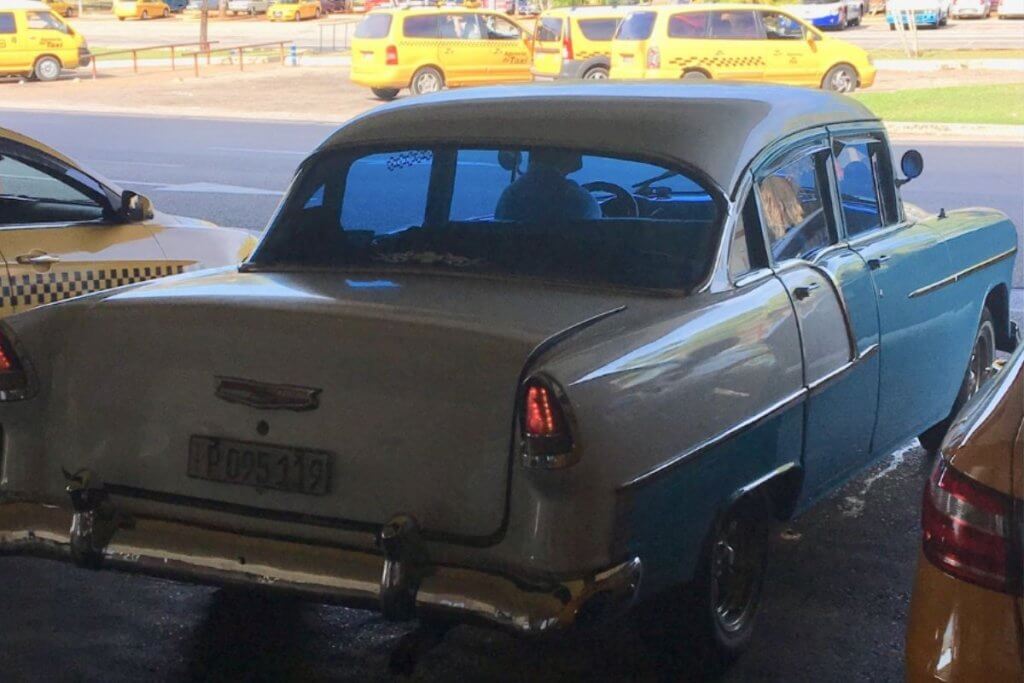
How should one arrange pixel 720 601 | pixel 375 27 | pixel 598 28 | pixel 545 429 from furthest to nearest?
pixel 598 28
pixel 375 27
pixel 720 601
pixel 545 429

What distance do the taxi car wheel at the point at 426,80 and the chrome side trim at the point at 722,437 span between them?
2551cm

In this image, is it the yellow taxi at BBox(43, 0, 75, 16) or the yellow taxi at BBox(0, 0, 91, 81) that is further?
the yellow taxi at BBox(43, 0, 75, 16)

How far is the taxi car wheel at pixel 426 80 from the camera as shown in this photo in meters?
29.2

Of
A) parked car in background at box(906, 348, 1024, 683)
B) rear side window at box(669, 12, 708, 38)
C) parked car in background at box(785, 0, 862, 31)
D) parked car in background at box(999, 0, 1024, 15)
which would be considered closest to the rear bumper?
parked car in background at box(906, 348, 1024, 683)

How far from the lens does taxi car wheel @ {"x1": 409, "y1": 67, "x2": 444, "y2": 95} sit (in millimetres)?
29212

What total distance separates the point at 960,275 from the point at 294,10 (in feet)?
204

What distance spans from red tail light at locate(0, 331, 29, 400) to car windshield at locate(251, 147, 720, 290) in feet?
2.99

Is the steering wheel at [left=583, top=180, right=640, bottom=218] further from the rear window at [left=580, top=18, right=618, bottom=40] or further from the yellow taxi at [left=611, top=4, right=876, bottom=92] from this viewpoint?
the rear window at [left=580, top=18, right=618, bottom=40]

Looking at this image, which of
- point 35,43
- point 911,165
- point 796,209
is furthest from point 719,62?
point 796,209

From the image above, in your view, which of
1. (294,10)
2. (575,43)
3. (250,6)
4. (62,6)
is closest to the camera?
(575,43)

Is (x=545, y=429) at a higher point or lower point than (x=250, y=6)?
higher

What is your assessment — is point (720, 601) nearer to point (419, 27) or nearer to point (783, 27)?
point (783, 27)

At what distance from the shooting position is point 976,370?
21.1 ft

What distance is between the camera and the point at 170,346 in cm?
388
